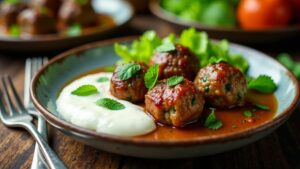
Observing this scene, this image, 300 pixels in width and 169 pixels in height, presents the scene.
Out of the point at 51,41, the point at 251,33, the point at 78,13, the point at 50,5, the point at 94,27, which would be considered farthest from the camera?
the point at 50,5

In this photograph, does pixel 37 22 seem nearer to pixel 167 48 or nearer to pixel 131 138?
pixel 167 48

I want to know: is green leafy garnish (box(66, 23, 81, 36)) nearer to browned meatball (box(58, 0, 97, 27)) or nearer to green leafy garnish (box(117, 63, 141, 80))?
browned meatball (box(58, 0, 97, 27))

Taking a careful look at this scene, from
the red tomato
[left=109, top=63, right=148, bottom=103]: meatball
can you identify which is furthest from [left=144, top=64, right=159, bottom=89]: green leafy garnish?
the red tomato

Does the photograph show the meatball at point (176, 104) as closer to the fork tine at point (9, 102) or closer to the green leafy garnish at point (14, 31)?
the fork tine at point (9, 102)

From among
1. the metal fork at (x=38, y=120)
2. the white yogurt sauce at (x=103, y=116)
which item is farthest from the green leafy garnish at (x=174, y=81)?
the metal fork at (x=38, y=120)

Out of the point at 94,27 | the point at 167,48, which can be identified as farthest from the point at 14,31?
the point at 167,48
